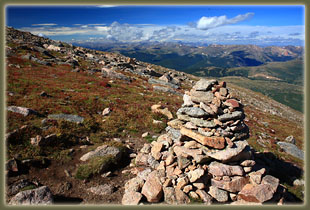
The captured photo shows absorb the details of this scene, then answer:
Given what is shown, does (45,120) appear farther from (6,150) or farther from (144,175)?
(144,175)

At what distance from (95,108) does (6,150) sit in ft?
38.0

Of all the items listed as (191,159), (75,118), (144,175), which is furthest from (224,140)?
(75,118)

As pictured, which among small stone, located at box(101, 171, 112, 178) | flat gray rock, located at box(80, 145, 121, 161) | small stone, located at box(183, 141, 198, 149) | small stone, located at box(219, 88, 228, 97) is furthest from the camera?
small stone, located at box(219, 88, 228, 97)

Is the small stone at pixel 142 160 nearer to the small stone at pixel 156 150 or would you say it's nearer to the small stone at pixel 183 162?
the small stone at pixel 156 150

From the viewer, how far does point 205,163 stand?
460 inches

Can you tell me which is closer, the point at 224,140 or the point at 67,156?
the point at 224,140

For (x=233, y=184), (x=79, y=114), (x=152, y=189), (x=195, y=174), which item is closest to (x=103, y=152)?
(x=152, y=189)

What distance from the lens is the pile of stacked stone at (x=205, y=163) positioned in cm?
982

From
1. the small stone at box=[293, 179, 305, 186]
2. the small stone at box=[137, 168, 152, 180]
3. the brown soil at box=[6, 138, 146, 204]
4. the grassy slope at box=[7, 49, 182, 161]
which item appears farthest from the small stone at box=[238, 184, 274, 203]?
the grassy slope at box=[7, 49, 182, 161]

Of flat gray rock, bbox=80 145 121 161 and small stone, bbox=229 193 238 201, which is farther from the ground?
flat gray rock, bbox=80 145 121 161

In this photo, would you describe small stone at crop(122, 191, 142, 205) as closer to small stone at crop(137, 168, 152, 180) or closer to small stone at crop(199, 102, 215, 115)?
small stone at crop(137, 168, 152, 180)

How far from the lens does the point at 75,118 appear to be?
703 inches

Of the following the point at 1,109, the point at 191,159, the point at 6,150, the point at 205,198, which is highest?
the point at 1,109

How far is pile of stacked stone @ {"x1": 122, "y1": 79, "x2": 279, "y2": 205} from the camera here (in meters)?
9.82
